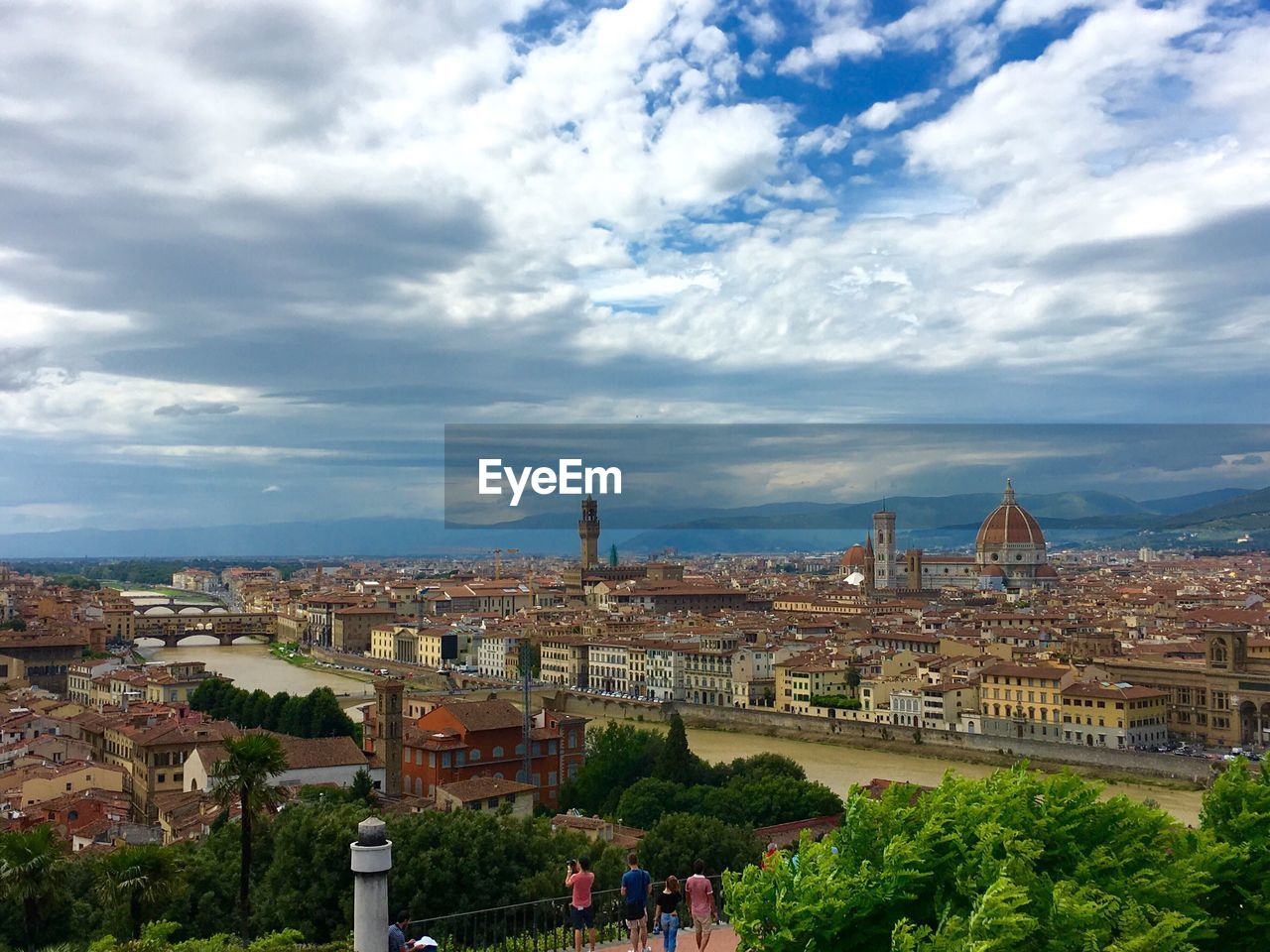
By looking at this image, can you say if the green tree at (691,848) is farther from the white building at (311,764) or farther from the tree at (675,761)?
the white building at (311,764)

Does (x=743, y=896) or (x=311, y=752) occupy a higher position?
(x=743, y=896)

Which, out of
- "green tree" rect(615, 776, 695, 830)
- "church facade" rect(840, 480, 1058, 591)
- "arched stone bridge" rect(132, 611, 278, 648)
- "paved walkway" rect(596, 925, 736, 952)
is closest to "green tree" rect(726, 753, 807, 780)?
"green tree" rect(615, 776, 695, 830)

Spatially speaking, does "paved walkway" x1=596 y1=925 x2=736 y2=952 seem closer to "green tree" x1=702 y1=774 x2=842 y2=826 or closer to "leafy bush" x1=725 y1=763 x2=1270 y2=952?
"leafy bush" x1=725 y1=763 x2=1270 y2=952

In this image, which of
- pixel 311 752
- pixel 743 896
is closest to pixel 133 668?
pixel 311 752

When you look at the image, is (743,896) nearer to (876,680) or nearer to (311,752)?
(311,752)

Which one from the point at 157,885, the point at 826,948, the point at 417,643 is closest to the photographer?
the point at 826,948

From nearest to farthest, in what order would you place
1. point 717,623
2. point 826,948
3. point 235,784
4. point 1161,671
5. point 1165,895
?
point 826,948
point 1165,895
point 235,784
point 1161,671
point 717,623

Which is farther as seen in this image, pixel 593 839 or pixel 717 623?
pixel 717 623
